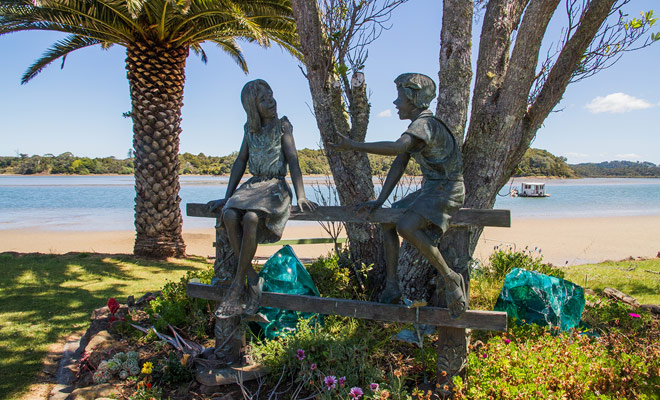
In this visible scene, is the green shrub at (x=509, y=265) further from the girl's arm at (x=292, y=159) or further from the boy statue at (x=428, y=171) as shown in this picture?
the girl's arm at (x=292, y=159)

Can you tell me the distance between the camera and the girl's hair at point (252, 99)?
135 inches

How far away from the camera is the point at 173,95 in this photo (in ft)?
29.6

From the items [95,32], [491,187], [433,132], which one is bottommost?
[491,187]

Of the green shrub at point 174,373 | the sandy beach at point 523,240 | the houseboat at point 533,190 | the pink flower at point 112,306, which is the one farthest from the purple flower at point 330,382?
the houseboat at point 533,190

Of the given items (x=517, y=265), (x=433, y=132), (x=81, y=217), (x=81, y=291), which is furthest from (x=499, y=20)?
(x=81, y=217)

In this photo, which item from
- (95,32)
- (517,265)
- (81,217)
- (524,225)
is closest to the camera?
(517,265)

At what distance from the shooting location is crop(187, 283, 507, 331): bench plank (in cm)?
292

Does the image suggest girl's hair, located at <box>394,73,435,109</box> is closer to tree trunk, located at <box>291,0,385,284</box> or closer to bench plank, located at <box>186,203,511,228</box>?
bench plank, located at <box>186,203,511,228</box>

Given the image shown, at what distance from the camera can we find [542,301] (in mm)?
3963

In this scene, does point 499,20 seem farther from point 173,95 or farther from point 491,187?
point 173,95

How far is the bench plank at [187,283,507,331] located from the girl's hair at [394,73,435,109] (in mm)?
1441

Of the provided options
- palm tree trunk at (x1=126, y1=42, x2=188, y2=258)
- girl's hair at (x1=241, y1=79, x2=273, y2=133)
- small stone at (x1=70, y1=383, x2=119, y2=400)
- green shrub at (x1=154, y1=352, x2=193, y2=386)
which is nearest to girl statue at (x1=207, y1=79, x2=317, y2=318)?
girl's hair at (x1=241, y1=79, x2=273, y2=133)

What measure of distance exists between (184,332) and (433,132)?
309cm

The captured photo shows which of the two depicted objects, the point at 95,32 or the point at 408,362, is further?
the point at 95,32
